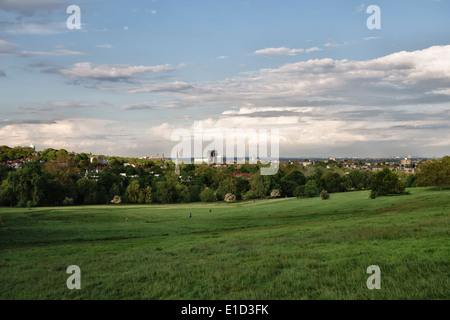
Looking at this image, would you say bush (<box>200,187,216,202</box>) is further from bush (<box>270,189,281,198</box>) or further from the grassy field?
the grassy field

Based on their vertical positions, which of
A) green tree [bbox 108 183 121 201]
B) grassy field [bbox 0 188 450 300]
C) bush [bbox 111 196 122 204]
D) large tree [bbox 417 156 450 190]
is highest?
large tree [bbox 417 156 450 190]

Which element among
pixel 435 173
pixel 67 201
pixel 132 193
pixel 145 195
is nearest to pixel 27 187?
pixel 67 201

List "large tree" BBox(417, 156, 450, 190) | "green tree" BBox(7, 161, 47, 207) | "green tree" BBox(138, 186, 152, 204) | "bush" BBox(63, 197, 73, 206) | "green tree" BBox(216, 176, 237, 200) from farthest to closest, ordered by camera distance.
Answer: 1. "green tree" BBox(216, 176, 237, 200)
2. "green tree" BBox(138, 186, 152, 204)
3. "bush" BBox(63, 197, 73, 206)
4. "green tree" BBox(7, 161, 47, 207)
5. "large tree" BBox(417, 156, 450, 190)

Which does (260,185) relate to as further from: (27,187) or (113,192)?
(27,187)

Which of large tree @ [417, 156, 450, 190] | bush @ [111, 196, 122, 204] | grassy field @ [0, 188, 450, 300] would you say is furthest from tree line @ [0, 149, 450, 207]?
grassy field @ [0, 188, 450, 300]

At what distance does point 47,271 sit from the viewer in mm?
17594

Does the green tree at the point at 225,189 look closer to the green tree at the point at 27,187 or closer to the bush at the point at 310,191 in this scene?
the bush at the point at 310,191

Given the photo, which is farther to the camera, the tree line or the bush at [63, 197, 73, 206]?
the bush at [63, 197, 73, 206]

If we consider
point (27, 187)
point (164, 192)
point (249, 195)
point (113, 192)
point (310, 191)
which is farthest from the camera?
point (249, 195)

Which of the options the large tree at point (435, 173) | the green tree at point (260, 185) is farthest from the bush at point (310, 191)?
the large tree at point (435, 173)

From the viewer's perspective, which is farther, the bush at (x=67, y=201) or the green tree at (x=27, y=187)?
the bush at (x=67, y=201)

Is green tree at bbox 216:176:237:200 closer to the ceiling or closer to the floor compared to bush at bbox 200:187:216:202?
closer to the ceiling

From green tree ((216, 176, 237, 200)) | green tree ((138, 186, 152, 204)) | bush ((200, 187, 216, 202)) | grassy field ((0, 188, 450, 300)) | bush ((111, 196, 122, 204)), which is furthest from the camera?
green tree ((216, 176, 237, 200))

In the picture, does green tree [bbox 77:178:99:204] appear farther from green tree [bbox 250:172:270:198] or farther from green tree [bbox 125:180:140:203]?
green tree [bbox 250:172:270:198]
